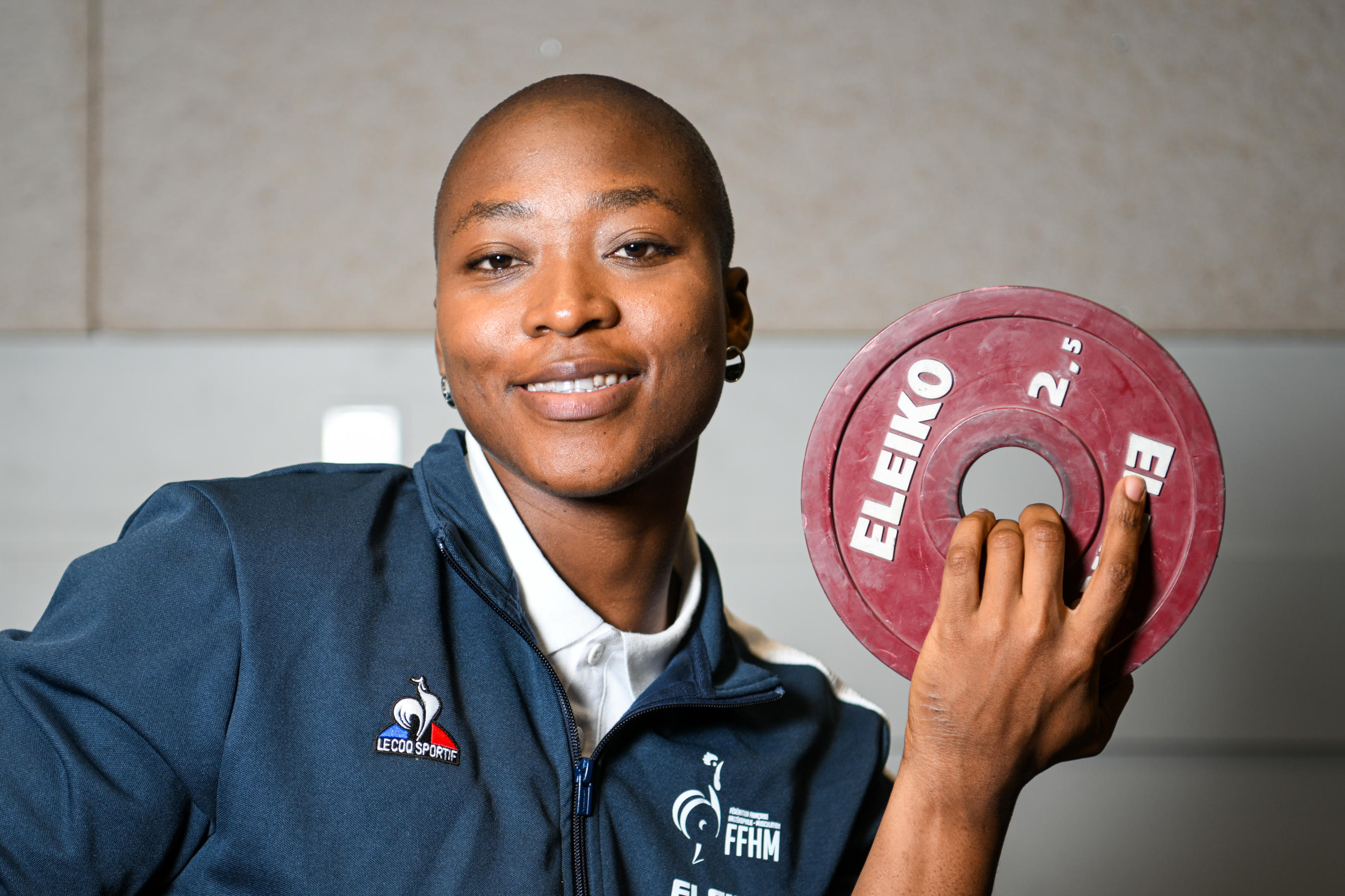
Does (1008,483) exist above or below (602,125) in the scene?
below

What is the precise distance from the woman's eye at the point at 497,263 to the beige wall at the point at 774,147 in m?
1.08

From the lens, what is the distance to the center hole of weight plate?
190 cm

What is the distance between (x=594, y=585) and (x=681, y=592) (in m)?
0.15

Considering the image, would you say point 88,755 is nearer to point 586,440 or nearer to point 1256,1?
point 586,440

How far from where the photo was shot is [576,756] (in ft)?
2.73

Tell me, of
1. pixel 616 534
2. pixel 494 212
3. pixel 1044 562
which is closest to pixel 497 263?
pixel 494 212

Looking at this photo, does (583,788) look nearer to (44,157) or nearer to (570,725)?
(570,725)

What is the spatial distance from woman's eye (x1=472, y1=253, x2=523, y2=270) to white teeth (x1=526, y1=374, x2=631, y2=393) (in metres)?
0.10

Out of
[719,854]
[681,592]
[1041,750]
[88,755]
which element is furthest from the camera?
[681,592]

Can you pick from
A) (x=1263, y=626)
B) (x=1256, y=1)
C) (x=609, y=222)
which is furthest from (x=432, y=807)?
(x=1256, y=1)

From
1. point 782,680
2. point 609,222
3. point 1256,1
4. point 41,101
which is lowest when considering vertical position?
point 782,680

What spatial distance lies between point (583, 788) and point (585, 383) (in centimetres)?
31

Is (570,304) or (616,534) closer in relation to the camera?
(570,304)

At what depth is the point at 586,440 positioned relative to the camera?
0.83 metres
